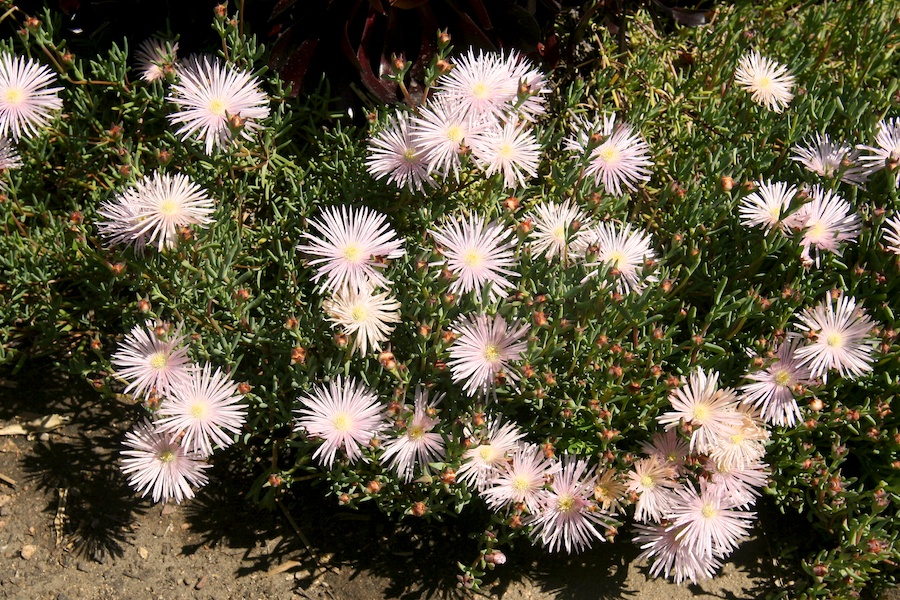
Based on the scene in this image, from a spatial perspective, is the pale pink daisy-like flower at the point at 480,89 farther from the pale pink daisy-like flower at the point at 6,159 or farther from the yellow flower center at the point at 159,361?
the pale pink daisy-like flower at the point at 6,159

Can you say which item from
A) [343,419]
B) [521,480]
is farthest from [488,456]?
[343,419]

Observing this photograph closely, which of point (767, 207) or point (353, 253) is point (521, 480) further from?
point (767, 207)

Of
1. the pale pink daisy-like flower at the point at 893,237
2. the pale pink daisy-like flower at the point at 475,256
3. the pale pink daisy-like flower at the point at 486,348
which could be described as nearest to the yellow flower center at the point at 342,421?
the pale pink daisy-like flower at the point at 486,348

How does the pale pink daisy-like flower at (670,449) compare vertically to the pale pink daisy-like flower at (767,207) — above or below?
below

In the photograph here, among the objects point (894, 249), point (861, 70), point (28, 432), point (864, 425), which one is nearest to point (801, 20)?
point (861, 70)

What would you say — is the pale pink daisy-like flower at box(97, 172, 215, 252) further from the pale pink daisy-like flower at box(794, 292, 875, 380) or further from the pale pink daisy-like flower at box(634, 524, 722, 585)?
the pale pink daisy-like flower at box(794, 292, 875, 380)

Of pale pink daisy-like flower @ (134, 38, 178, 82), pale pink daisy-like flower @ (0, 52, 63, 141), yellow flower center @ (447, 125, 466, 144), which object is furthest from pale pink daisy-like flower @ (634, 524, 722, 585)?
pale pink daisy-like flower @ (0, 52, 63, 141)

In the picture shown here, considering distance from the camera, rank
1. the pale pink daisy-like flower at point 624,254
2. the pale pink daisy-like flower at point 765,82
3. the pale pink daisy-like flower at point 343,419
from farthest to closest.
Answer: the pale pink daisy-like flower at point 765,82 → the pale pink daisy-like flower at point 624,254 → the pale pink daisy-like flower at point 343,419
